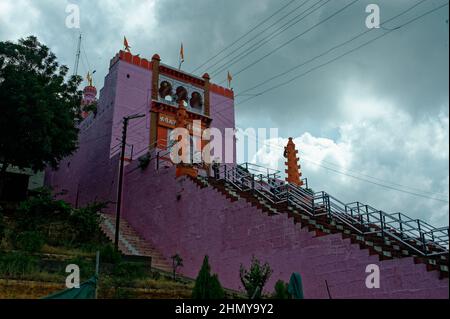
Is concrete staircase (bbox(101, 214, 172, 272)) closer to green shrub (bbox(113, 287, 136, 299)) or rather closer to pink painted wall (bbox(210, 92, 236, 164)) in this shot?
green shrub (bbox(113, 287, 136, 299))

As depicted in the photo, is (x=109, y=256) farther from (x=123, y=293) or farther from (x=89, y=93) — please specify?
(x=89, y=93)

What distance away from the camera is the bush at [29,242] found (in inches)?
677

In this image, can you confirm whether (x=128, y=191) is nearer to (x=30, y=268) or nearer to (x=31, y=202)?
(x=31, y=202)

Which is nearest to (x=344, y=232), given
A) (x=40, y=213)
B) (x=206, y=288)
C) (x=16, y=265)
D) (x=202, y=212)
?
(x=206, y=288)

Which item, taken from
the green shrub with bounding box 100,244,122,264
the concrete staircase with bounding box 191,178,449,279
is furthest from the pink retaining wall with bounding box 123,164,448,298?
the green shrub with bounding box 100,244,122,264

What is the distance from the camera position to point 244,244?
56.7 ft

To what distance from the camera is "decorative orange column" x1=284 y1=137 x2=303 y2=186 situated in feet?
86.9

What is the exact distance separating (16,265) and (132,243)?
8675 mm

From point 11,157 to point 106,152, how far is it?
5.45 m

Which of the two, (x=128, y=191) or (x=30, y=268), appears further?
(x=128, y=191)

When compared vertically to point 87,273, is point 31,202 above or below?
above

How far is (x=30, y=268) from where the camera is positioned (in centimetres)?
1385
